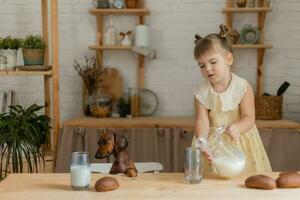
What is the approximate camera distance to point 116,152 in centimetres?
186

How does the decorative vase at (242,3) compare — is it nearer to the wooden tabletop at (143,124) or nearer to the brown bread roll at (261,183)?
the wooden tabletop at (143,124)

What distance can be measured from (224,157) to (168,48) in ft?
7.66

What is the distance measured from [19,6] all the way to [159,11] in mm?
1185

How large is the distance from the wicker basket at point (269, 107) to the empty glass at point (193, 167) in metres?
2.03

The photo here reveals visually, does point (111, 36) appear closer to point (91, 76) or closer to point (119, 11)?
point (119, 11)

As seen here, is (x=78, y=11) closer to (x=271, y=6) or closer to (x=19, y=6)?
(x=19, y=6)

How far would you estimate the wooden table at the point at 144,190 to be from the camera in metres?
1.57

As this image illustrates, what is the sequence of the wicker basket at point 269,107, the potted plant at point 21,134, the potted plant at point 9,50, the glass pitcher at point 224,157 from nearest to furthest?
the glass pitcher at point 224,157 < the potted plant at point 21,134 < the potted plant at point 9,50 < the wicker basket at point 269,107

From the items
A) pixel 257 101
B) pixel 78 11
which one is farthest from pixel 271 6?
pixel 78 11

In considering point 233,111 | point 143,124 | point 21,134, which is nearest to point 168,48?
point 143,124

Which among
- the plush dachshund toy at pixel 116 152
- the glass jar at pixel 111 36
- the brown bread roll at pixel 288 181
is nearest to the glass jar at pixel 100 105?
the glass jar at pixel 111 36

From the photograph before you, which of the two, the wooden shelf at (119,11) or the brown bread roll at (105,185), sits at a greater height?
the wooden shelf at (119,11)

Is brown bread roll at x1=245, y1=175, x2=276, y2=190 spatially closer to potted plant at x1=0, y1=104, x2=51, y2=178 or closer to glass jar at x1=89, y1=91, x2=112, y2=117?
potted plant at x1=0, y1=104, x2=51, y2=178

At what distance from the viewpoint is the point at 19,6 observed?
404 cm
